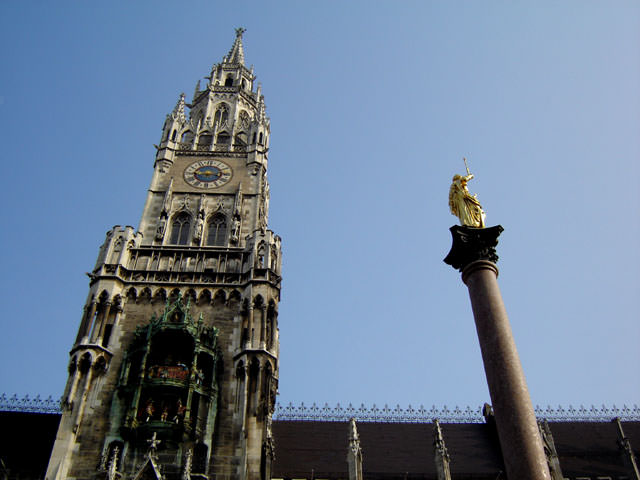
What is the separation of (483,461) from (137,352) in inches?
651

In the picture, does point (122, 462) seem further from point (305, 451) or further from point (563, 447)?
point (563, 447)

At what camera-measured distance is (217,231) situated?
106ft

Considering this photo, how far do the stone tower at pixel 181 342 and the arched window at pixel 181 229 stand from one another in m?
0.06

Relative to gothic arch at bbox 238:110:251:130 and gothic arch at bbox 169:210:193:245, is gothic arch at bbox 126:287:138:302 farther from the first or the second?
gothic arch at bbox 238:110:251:130

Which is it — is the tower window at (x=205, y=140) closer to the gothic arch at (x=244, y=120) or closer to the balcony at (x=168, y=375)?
the gothic arch at (x=244, y=120)

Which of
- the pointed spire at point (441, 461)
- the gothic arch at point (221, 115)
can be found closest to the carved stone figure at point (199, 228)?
the gothic arch at point (221, 115)

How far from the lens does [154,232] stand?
31500mm

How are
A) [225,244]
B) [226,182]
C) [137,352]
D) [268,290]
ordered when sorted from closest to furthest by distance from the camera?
1. [137,352]
2. [268,290]
3. [225,244]
4. [226,182]

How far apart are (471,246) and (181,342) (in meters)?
14.8

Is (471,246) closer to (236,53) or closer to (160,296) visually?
(160,296)

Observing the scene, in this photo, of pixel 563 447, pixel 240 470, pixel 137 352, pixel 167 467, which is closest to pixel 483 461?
pixel 563 447

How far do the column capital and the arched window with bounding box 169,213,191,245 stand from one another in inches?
770

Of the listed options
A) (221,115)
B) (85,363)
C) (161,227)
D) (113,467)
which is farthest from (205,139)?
(113,467)

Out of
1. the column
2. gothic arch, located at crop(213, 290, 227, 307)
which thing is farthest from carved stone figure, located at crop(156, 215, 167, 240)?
the column
